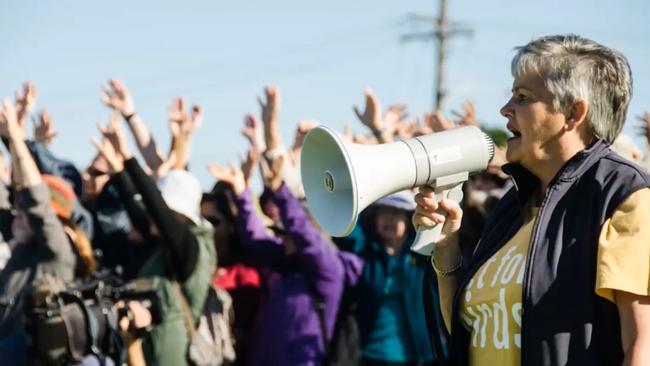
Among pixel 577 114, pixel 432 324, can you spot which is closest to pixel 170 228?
pixel 432 324

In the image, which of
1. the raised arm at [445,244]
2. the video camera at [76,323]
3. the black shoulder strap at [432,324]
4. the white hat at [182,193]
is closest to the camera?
the raised arm at [445,244]

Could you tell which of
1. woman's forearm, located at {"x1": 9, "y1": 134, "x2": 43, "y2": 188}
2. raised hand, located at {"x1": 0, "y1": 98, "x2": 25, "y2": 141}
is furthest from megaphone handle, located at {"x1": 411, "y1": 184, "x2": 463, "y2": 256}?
raised hand, located at {"x1": 0, "y1": 98, "x2": 25, "y2": 141}

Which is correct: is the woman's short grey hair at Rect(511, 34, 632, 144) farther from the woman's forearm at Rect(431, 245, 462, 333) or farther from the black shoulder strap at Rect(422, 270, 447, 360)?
the black shoulder strap at Rect(422, 270, 447, 360)

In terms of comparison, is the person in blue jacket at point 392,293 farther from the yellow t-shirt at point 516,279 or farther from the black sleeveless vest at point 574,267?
the black sleeveless vest at point 574,267

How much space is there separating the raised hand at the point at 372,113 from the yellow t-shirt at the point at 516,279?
3690 mm

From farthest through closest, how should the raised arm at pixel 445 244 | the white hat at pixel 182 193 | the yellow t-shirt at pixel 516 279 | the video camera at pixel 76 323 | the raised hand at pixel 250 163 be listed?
the raised hand at pixel 250 163, the white hat at pixel 182 193, the video camera at pixel 76 323, the raised arm at pixel 445 244, the yellow t-shirt at pixel 516 279

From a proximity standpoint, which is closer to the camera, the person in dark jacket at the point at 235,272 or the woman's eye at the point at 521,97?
the woman's eye at the point at 521,97

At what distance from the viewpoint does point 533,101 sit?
2742 millimetres

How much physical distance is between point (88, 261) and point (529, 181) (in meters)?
3.20

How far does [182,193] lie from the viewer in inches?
235

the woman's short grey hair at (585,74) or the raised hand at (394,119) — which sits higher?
the woman's short grey hair at (585,74)

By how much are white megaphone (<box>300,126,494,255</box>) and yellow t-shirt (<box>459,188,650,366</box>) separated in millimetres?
222

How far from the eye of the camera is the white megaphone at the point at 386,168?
2.86 m

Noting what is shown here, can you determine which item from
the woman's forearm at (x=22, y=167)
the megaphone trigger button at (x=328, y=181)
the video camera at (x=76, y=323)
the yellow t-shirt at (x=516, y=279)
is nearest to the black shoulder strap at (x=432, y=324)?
the yellow t-shirt at (x=516, y=279)
